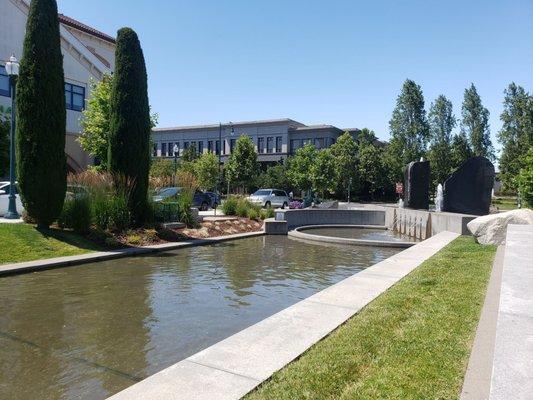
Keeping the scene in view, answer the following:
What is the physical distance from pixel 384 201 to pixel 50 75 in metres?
54.8

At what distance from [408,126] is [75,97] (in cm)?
4122

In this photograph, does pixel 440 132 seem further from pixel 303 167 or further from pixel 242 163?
pixel 242 163

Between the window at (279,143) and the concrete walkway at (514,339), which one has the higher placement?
the window at (279,143)

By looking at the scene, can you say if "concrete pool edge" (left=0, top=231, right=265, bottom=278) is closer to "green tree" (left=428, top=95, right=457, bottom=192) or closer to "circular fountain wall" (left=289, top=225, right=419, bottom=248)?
"circular fountain wall" (left=289, top=225, right=419, bottom=248)

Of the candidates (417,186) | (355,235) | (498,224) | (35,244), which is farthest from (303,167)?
(35,244)

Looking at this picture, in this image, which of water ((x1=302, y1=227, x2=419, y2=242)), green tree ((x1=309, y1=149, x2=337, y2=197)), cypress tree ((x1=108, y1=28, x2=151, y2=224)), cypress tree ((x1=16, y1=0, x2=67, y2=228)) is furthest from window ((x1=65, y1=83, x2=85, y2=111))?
green tree ((x1=309, y1=149, x2=337, y2=197))

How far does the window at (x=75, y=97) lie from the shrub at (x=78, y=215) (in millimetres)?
→ 22610

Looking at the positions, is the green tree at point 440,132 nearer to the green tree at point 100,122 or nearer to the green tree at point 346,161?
the green tree at point 346,161

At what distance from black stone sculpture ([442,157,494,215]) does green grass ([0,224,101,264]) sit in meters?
17.8

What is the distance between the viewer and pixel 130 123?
16625 mm

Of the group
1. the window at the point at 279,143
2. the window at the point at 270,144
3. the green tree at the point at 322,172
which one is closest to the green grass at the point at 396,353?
the green tree at the point at 322,172

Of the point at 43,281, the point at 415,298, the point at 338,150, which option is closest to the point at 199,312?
the point at 415,298

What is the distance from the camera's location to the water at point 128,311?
196 inches

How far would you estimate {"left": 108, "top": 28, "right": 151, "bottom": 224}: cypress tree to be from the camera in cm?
1655
